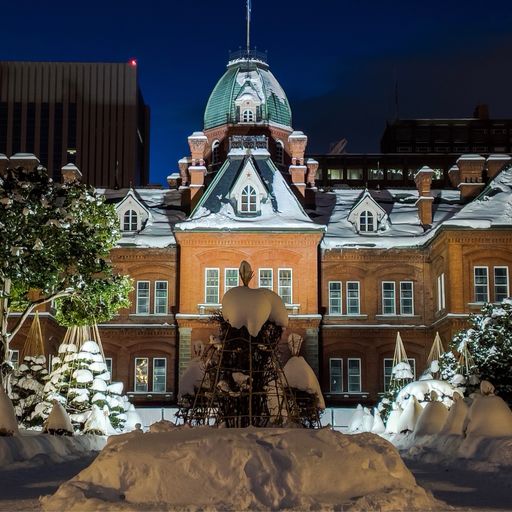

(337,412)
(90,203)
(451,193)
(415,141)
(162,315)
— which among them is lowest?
(337,412)

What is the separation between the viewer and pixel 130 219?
1763 inches

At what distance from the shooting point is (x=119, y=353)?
140 feet

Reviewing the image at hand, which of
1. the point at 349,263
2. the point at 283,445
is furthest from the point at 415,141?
the point at 283,445

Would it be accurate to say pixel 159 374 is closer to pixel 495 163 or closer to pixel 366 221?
pixel 366 221

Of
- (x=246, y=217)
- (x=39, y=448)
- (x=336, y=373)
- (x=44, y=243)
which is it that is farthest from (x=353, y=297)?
(x=39, y=448)

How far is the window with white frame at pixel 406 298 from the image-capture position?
4303 centimetres

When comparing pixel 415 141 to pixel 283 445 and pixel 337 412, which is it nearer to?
pixel 337 412

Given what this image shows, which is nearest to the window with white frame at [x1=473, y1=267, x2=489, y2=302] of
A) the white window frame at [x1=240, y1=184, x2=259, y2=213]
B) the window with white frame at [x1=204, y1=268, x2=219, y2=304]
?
Result: the white window frame at [x1=240, y1=184, x2=259, y2=213]

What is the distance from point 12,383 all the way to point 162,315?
45.0ft

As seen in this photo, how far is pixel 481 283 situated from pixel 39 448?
2471 centimetres

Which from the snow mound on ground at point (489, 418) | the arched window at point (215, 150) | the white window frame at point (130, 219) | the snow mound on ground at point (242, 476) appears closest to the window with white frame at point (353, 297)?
the white window frame at point (130, 219)

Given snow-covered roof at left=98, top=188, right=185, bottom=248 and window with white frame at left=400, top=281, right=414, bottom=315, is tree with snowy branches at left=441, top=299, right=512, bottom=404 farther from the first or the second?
snow-covered roof at left=98, top=188, right=185, bottom=248

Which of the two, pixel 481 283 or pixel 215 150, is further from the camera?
pixel 215 150

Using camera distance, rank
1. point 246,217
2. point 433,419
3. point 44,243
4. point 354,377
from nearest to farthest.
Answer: point 433,419 < point 44,243 < point 246,217 < point 354,377
